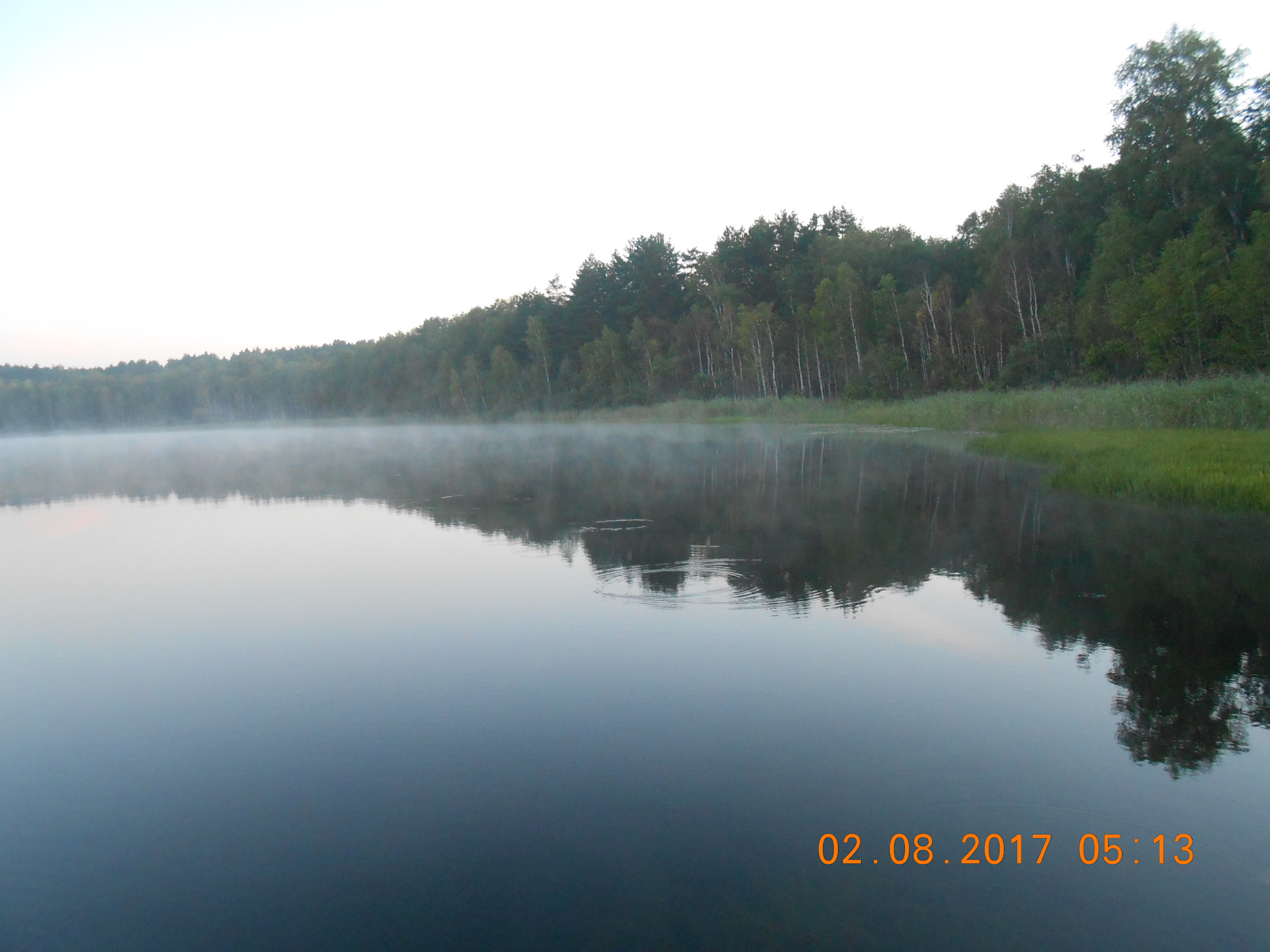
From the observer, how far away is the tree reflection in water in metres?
5.71

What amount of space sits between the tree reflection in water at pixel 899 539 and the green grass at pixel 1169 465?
2.43 feet

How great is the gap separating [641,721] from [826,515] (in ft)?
27.6

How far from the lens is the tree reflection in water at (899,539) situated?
18.7 ft

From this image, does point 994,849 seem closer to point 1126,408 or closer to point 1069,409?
point 1126,408

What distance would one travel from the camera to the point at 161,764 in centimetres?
464

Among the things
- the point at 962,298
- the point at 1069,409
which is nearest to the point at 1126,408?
the point at 1069,409

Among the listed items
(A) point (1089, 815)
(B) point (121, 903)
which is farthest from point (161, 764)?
(A) point (1089, 815)

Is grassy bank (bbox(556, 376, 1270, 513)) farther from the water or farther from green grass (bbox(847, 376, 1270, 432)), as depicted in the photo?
the water

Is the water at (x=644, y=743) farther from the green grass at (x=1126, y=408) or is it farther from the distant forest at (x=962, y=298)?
the distant forest at (x=962, y=298)

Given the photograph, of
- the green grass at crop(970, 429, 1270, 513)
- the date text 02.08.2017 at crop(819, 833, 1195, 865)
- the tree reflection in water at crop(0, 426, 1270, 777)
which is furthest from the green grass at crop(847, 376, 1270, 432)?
the date text 02.08.2017 at crop(819, 833, 1195, 865)

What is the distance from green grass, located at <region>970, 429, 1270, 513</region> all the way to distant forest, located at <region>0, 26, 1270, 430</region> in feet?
60.6

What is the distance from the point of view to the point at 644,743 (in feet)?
15.2

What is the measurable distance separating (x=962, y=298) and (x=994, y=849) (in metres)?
65.7

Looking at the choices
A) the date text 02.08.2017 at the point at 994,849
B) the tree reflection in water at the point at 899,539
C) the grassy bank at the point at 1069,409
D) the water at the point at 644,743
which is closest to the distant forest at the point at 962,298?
the grassy bank at the point at 1069,409
